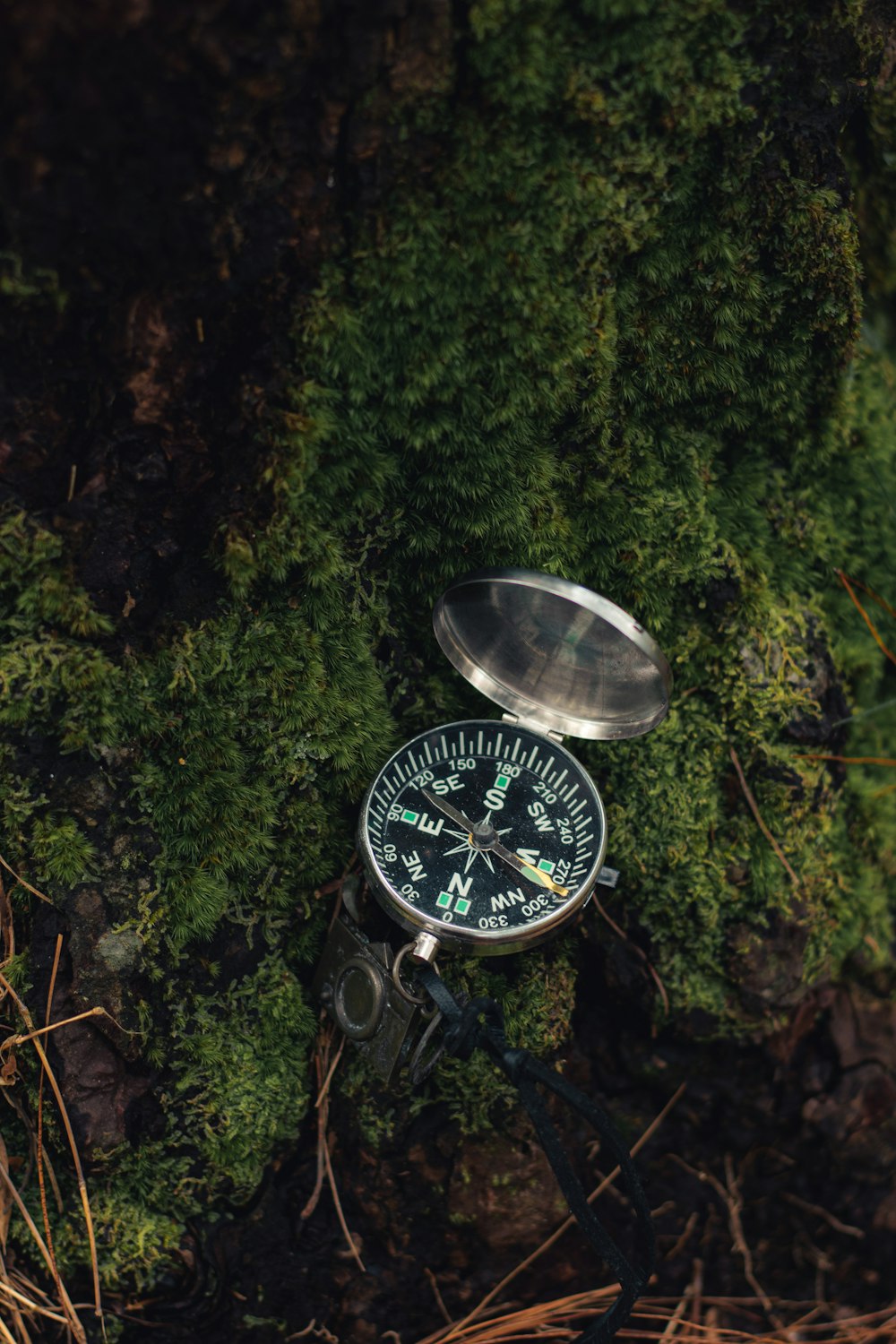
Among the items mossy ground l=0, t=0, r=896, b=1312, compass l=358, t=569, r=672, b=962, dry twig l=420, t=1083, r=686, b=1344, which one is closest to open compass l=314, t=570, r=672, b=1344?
compass l=358, t=569, r=672, b=962

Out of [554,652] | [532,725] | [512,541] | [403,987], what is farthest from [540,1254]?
[512,541]

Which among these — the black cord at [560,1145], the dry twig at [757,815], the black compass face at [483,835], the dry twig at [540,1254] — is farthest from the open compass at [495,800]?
the dry twig at [540,1254]

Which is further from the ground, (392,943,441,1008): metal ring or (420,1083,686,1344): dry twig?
(392,943,441,1008): metal ring

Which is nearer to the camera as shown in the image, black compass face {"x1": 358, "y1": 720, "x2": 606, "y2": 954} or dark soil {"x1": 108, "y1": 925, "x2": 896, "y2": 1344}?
black compass face {"x1": 358, "y1": 720, "x2": 606, "y2": 954}

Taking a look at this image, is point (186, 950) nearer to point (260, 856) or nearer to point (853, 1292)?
point (260, 856)

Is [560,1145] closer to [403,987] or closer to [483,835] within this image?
[403,987]

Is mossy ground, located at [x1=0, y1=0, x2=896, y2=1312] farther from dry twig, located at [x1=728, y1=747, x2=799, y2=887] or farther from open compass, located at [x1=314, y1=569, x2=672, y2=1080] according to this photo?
open compass, located at [x1=314, y1=569, x2=672, y2=1080]
